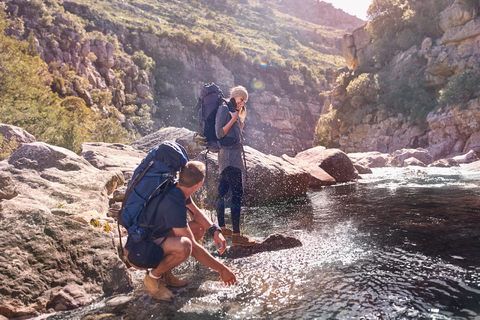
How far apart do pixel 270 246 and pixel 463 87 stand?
1210 inches

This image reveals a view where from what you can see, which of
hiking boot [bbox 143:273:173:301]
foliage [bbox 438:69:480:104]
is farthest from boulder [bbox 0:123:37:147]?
foliage [bbox 438:69:480:104]

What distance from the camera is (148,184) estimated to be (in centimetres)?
260

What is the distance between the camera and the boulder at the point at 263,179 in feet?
27.0

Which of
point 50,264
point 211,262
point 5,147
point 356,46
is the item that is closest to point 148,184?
point 211,262

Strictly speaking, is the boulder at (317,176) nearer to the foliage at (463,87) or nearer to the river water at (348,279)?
the river water at (348,279)

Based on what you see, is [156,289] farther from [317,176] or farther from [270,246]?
[317,176]

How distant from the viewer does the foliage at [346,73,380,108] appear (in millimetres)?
38409

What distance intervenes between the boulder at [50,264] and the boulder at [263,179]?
4.91m

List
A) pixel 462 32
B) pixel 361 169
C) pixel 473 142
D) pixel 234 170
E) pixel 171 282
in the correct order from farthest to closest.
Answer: pixel 462 32
pixel 473 142
pixel 361 169
pixel 234 170
pixel 171 282

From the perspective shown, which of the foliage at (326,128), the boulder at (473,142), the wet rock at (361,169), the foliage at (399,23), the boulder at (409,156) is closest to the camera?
the wet rock at (361,169)

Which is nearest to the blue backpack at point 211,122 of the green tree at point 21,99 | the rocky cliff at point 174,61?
the green tree at point 21,99

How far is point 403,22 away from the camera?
3997cm

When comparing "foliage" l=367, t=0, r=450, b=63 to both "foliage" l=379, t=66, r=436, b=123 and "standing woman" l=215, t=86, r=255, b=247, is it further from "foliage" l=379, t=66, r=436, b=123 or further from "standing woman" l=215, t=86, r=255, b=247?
"standing woman" l=215, t=86, r=255, b=247

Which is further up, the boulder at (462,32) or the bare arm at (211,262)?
the boulder at (462,32)
